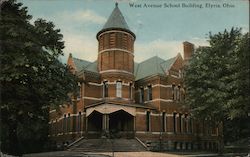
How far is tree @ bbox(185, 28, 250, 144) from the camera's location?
22.7 meters

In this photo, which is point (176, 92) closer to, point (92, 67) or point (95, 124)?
point (92, 67)

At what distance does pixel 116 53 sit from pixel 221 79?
14.6 meters

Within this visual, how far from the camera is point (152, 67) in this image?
137 ft

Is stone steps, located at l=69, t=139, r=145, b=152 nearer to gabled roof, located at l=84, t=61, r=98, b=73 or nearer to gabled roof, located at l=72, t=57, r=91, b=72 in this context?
gabled roof, located at l=84, t=61, r=98, b=73

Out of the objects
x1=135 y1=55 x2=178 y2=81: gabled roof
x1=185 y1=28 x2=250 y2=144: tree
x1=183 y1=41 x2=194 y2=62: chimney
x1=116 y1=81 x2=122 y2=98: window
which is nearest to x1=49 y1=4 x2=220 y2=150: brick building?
x1=116 y1=81 x2=122 y2=98: window

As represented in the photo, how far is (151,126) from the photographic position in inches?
1462

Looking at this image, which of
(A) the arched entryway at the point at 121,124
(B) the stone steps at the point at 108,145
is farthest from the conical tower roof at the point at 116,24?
(B) the stone steps at the point at 108,145

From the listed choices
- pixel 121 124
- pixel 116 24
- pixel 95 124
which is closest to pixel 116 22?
pixel 116 24

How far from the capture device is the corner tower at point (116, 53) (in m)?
37.9

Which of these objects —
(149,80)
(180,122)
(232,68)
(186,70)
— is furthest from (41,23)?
(180,122)

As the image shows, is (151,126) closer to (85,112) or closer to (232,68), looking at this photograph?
(85,112)

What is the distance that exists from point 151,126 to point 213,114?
1037cm

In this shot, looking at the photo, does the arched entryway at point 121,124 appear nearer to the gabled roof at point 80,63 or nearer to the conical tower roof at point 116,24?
the gabled roof at point 80,63

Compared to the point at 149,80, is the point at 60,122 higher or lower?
lower
